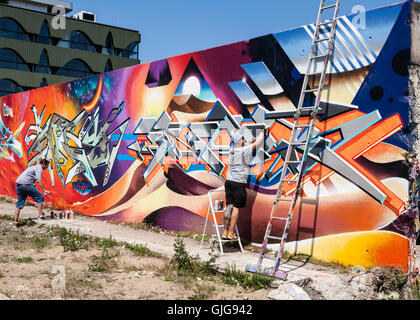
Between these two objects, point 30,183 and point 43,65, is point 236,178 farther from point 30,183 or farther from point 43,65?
point 43,65

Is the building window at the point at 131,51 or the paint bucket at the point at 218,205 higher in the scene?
the building window at the point at 131,51

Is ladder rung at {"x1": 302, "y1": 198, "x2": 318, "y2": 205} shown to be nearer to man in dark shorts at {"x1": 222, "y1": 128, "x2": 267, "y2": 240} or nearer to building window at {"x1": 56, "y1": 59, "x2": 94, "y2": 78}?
man in dark shorts at {"x1": 222, "y1": 128, "x2": 267, "y2": 240}

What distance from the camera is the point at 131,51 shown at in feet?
170

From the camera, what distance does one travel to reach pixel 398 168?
592cm

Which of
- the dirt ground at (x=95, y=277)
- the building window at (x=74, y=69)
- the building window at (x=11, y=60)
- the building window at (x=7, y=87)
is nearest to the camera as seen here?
the dirt ground at (x=95, y=277)

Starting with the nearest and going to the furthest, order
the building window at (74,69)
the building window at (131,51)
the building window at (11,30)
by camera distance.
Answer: the building window at (11,30) → the building window at (74,69) → the building window at (131,51)

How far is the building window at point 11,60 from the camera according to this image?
41.3m

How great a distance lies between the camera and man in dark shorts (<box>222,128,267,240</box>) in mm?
7398

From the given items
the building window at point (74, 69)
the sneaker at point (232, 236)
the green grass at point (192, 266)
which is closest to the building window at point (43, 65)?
the building window at point (74, 69)

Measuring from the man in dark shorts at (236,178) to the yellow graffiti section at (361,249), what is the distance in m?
1.15

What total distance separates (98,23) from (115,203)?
42.1 meters

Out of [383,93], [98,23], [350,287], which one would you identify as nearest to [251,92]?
[383,93]

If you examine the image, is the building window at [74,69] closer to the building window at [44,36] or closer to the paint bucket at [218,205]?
the building window at [44,36]
